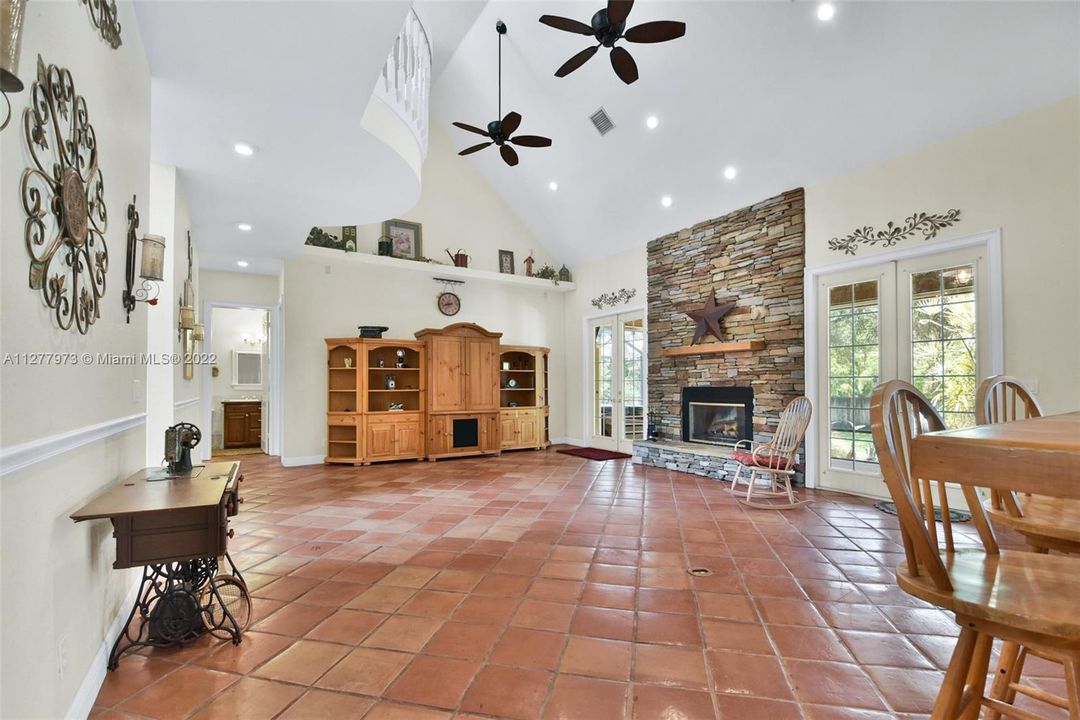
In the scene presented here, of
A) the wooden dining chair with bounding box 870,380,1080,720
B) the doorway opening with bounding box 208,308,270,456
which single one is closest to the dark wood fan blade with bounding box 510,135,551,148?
the wooden dining chair with bounding box 870,380,1080,720

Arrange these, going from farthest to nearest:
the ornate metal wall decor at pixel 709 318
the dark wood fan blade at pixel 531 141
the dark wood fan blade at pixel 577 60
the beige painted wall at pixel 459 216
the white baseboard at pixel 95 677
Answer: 1. the beige painted wall at pixel 459 216
2. the ornate metal wall decor at pixel 709 318
3. the dark wood fan blade at pixel 531 141
4. the dark wood fan blade at pixel 577 60
5. the white baseboard at pixel 95 677

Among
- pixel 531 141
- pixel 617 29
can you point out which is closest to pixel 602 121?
pixel 531 141

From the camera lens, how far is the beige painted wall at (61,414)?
1.24 metres

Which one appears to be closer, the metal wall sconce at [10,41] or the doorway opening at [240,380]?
the metal wall sconce at [10,41]

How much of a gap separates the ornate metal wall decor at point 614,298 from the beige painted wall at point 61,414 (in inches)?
245

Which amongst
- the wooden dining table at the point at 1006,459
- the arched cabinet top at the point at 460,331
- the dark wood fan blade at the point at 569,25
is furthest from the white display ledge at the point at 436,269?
the wooden dining table at the point at 1006,459

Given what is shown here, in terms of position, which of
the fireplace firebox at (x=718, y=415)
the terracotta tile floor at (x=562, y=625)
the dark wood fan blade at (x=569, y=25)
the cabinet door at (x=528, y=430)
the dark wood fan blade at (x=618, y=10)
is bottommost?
the terracotta tile floor at (x=562, y=625)

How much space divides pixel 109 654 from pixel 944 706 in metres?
2.86

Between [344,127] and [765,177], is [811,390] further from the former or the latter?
[344,127]

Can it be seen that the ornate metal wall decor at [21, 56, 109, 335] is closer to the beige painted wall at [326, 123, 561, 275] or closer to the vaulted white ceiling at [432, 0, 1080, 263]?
the vaulted white ceiling at [432, 0, 1080, 263]

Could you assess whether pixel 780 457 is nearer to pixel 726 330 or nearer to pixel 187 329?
pixel 726 330

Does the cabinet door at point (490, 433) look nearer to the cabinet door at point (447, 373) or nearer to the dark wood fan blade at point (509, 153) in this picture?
the cabinet door at point (447, 373)

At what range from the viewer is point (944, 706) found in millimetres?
1087

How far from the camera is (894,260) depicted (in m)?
4.63
